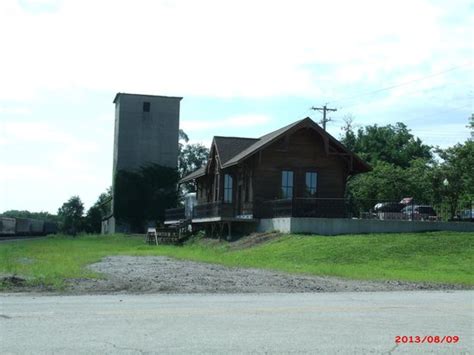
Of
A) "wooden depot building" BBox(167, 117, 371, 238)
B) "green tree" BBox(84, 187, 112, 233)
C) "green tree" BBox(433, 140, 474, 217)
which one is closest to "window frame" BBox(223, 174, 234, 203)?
"wooden depot building" BBox(167, 117, 371, 238)

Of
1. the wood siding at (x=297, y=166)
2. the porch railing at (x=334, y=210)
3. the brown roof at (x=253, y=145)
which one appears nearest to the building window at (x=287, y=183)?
the wood siding at (x=297, y=166)

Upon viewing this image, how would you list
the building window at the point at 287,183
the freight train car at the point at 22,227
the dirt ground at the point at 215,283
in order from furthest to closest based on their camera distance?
the freight train car at the point at 22,227
the building window at the point at 287,183
the dirt ground at the point at 215,283

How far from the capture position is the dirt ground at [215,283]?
15.7 m

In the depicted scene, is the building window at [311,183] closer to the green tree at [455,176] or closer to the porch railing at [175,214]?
the green tree at [455,176]

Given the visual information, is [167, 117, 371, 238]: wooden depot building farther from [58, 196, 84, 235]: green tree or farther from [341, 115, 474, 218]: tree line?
[58, 196, 84, 235]: green tree

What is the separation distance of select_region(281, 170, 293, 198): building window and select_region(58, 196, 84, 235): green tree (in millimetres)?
60826

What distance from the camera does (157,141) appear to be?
252 ft

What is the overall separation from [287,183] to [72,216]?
2894 inches

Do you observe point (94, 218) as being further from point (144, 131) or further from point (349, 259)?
point (349, 259)

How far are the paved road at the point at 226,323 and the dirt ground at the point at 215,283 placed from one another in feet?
4.78

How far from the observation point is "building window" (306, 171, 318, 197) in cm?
3925

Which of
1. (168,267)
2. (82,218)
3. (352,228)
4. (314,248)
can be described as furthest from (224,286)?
(82,218)

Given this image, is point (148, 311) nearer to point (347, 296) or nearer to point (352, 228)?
point (347, 296)

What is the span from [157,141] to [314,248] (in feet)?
170
